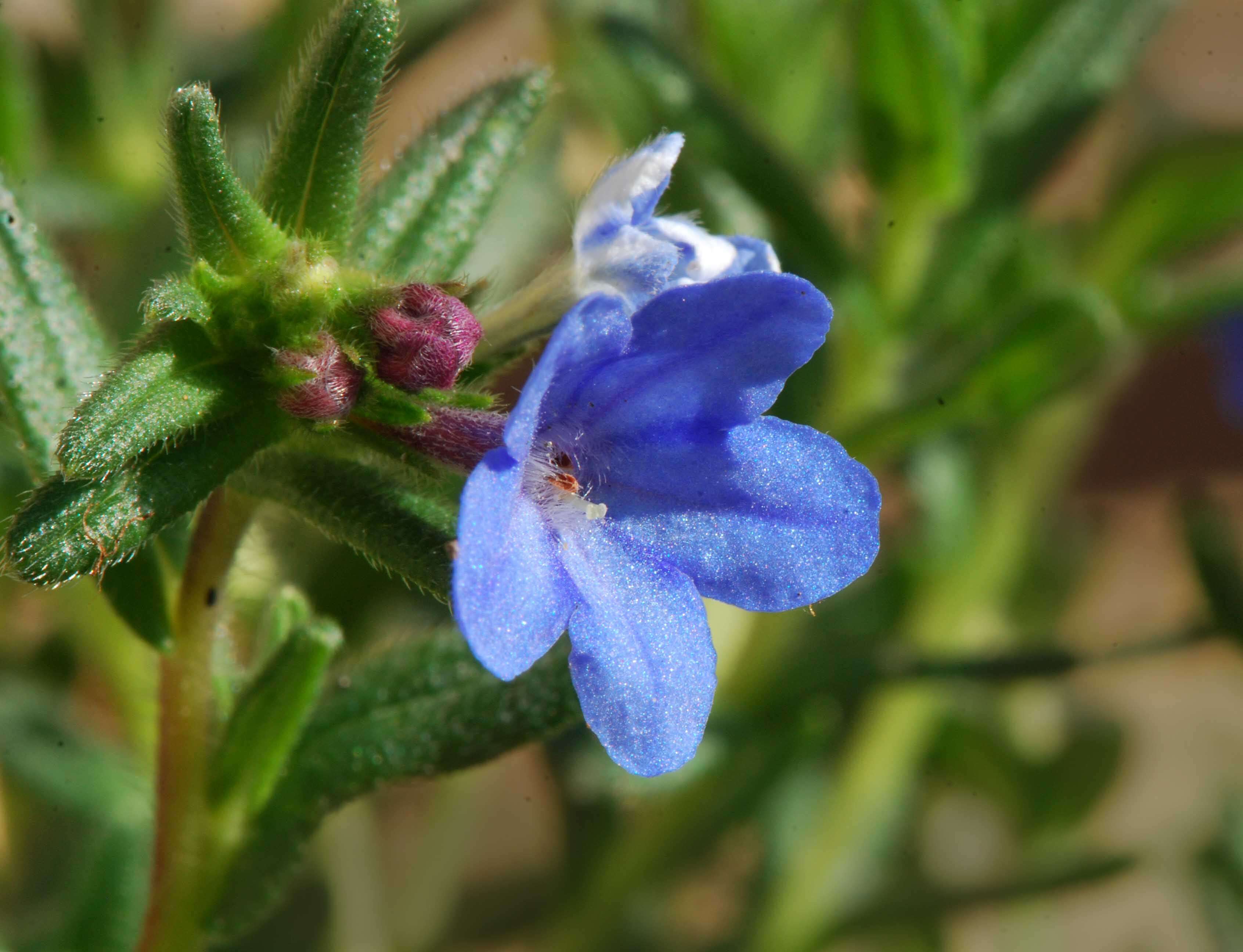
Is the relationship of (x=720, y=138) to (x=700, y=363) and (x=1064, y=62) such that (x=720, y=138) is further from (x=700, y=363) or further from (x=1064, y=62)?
(x=700, y=363)

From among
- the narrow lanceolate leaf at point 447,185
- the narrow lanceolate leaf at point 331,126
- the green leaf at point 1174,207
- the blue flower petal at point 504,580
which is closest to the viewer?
the blue flower petal at point 504,580

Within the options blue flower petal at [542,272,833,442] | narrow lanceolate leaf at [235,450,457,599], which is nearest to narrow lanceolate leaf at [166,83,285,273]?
narrow lanceolate leaf at [235,450,457,599]

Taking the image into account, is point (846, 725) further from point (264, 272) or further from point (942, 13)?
point (264, 272)

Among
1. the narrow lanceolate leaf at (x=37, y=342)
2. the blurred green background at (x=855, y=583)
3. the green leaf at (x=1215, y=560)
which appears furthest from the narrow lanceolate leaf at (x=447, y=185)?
the green leaf at (x=1215, y=560)

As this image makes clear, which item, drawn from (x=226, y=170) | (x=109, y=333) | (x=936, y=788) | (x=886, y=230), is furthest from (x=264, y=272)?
(x=936, y=788)

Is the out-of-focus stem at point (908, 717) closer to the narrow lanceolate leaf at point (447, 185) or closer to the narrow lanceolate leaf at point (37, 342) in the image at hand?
the narrow lanceolate leaf at point (447, 185)

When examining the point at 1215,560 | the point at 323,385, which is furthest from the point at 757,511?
the point at 1215,560
